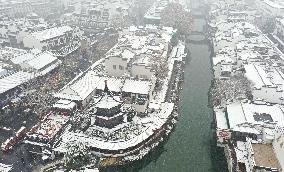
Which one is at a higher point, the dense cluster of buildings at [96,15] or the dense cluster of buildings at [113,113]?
the dense cluster of buildings at [96,15]

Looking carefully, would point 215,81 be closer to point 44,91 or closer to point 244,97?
point 244,97

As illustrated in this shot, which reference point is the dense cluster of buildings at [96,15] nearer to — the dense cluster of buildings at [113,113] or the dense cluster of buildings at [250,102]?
the dense cluster of buildings at [113,113]

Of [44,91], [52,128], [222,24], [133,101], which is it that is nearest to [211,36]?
[222,24]

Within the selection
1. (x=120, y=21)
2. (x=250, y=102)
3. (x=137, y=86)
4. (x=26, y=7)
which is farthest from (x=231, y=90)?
(x=26, y=7)

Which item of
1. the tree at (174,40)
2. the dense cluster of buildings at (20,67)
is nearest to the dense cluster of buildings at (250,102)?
the tree at (174,40)

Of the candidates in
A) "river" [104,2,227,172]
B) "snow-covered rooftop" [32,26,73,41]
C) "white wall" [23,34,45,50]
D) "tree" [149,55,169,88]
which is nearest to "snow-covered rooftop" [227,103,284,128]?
"river" [104,2,227,172]

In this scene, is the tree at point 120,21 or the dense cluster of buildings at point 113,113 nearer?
the dense cluster of buildings at point 113,113

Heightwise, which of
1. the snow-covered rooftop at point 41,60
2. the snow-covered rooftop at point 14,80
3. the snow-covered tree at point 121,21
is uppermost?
the snow-covered tree at point 121,21
